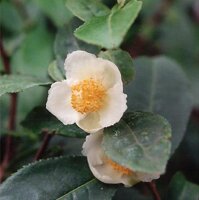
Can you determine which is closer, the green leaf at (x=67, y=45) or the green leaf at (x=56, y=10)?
the green leaf at (x=67, y=45)

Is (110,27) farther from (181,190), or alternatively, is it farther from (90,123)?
(181,190)

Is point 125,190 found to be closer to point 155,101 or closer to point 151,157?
point 155,101

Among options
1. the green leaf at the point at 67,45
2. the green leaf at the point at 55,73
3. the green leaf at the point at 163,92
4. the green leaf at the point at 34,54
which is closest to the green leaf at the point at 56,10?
the green leaf at the point at 34,54

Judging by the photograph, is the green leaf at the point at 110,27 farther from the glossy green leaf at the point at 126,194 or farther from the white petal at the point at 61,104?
the glossy green leaf at the point at 126,194

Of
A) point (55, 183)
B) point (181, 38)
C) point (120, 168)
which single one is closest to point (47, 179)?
point (55, 183)

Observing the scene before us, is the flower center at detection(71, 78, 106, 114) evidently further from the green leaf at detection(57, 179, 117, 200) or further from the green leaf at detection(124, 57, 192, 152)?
the green leaf at detection(124, 57, 192, 152)
